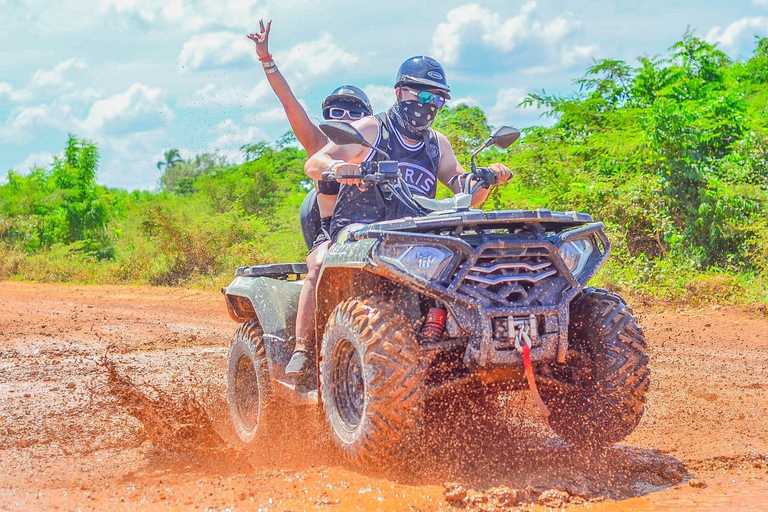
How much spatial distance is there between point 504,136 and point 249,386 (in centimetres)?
240

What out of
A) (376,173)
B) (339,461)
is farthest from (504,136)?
(339,461)

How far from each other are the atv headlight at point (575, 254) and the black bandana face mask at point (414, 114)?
1.19 m

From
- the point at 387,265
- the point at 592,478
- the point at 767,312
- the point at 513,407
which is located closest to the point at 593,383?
the point at 592,478

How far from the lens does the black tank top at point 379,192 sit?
480 cm

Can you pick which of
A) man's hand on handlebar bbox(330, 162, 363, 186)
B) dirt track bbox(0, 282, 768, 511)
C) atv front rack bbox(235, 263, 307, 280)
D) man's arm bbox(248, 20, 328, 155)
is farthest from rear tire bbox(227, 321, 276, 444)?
man's arm bbox(248, 20, 328, 155)

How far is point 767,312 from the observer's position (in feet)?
33.9

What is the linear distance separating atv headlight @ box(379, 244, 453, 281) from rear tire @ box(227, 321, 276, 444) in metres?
1.66

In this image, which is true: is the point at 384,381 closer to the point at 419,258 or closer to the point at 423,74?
the point at 419,258

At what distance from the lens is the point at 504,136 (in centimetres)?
480

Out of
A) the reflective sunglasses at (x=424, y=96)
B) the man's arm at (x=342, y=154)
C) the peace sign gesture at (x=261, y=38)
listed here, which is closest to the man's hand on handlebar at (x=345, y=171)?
the man's arm at (x=342, y=154)

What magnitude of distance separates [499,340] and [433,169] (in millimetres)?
1636

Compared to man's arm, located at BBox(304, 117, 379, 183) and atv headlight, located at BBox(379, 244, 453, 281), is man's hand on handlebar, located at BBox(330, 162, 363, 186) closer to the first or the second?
man's arm, located at BBox(304, 117, 379, 183)

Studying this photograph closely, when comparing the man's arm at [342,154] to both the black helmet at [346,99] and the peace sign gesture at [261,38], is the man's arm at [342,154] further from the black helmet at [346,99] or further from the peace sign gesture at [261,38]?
the black helmet at [346,99]

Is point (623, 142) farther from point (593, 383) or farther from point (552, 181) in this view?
point (593, 383)
